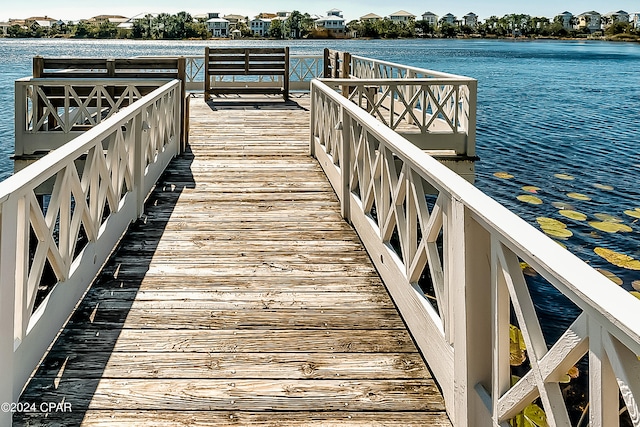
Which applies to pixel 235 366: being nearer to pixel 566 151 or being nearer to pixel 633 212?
pixel 633 212

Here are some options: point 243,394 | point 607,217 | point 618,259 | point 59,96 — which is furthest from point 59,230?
point 607,217

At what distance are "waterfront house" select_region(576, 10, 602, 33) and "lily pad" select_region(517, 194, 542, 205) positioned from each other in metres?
182

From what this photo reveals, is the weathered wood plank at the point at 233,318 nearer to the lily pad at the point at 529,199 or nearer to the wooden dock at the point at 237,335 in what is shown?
the wooden dock at the point at 237,335

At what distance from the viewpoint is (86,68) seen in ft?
28.8

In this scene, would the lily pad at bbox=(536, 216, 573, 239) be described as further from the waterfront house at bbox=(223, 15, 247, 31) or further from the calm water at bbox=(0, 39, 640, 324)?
the waterfront house at bbox=(223, 15, 247, 31)

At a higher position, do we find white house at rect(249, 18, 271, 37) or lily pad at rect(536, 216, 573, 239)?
white house at rect(249, 18, 271, 37)

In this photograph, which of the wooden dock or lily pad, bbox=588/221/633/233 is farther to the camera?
lily pad, bbox=588/221/633/233

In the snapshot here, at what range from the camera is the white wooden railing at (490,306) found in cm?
124

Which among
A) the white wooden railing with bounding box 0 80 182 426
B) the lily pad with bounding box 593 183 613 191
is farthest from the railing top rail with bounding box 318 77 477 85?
the lily pad with bounding box 593 183 613 191

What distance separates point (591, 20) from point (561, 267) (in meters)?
198

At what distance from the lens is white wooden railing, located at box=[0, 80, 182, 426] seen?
2.17 metres

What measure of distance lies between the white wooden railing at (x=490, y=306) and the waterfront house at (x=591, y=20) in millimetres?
189370

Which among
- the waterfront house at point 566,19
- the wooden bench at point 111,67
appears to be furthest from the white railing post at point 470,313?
the waterfront house at point 566,19

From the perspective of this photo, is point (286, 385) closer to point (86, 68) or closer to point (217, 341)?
point (217, 341)
